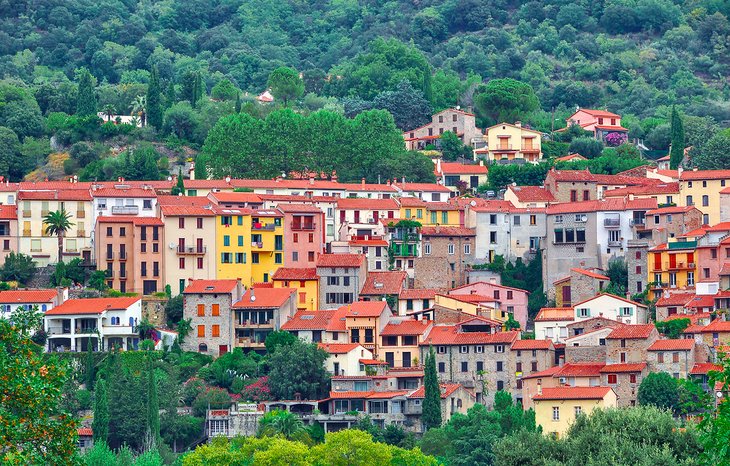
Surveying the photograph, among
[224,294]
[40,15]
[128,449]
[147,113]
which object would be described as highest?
[40,15]

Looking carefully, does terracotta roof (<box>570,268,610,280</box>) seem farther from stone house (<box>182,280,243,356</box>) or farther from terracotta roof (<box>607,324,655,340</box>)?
stone house (<box>182,280,243,356</box>)

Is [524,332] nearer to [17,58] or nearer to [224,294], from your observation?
[224,294]

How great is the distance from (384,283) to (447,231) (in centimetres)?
534

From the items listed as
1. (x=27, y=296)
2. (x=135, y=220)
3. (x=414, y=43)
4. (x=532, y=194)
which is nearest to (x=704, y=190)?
(x=532, y=194)

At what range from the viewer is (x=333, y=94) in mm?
136125

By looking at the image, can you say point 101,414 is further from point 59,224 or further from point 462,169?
point 462,169

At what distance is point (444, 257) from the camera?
301 feet

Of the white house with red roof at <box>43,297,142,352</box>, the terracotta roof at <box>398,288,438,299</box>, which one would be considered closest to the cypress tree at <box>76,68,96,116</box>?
the white house with red roof at <box>43,297,142,352</box>

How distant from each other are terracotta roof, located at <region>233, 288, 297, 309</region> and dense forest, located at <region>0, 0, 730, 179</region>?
750 inches

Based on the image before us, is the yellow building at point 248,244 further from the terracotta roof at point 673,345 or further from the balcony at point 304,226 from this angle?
the terracotta roof at point 673,345

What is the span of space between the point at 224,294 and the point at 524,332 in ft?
45.6

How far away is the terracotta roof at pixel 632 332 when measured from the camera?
78.1m

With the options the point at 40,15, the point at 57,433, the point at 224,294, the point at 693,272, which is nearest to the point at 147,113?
the point at 224,294

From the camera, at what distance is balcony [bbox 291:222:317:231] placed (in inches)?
3558
